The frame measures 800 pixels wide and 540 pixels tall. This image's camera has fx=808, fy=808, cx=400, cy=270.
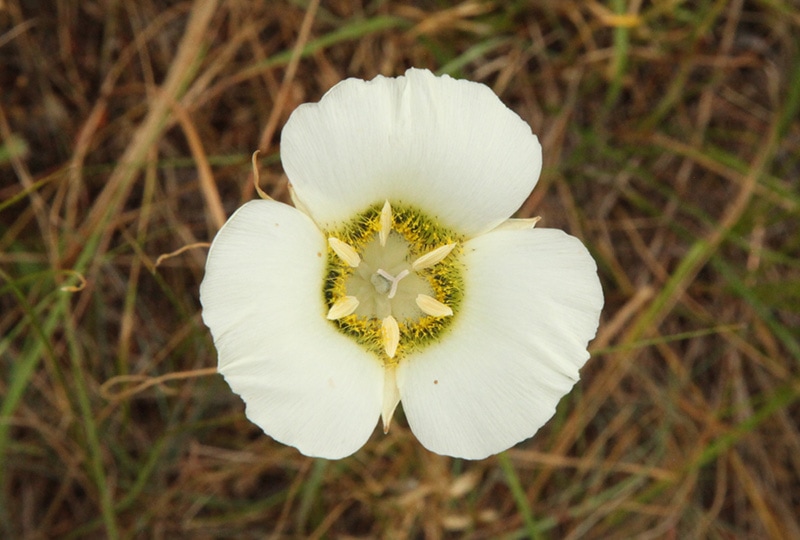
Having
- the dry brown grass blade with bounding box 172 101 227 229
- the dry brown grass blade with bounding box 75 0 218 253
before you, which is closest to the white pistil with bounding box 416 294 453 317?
the dry brown grass blade with bounding box 172 101 227 229

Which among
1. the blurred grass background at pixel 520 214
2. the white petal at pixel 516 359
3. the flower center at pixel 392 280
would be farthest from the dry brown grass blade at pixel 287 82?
the white petal at pixel 516 359

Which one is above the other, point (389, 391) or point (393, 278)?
point (393, 278)

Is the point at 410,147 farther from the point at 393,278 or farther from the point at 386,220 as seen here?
the point at 393,278

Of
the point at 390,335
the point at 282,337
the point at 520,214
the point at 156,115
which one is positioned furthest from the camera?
the point at 520,214

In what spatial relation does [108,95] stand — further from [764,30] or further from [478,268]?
[764,30]

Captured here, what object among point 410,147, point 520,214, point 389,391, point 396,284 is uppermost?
point 410,147

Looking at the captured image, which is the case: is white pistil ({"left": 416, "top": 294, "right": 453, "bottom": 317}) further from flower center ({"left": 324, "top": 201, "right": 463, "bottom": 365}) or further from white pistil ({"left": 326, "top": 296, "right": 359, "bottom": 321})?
white pistil ({"left": 326, "top": 296, "right": 359, "bottom": 321})

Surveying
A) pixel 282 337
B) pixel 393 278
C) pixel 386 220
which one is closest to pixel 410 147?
pixel 386 220
